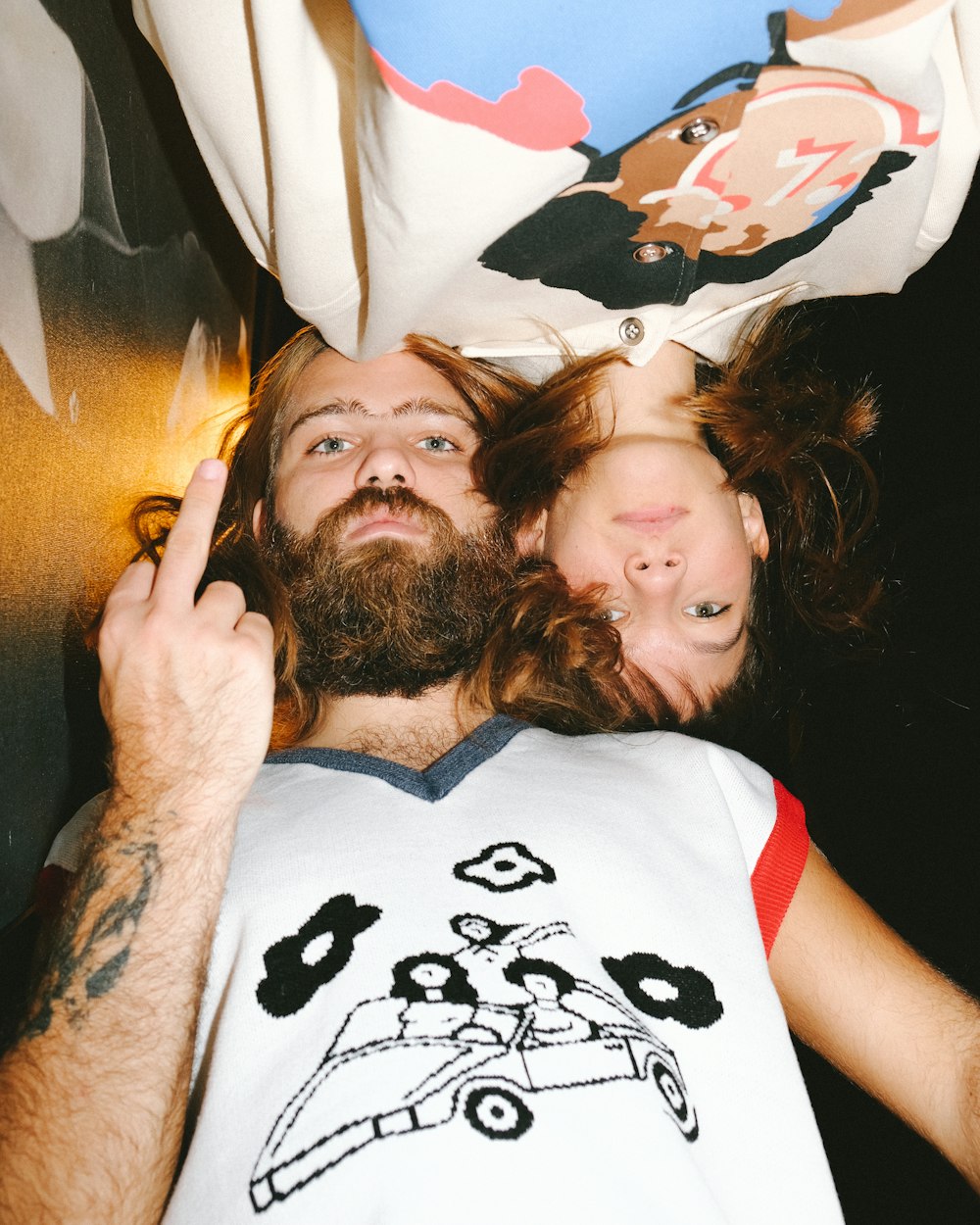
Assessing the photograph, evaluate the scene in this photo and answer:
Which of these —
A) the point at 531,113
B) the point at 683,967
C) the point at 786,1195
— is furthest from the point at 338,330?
the point at 786,1195

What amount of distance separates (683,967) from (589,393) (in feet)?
2.62

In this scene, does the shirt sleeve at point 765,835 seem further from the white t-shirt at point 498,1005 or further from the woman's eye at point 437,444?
the woman's eye at point 437,444

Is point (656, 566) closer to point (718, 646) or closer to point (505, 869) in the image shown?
point (718, 646)

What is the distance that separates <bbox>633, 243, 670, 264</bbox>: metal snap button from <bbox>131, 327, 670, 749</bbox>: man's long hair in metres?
0.39

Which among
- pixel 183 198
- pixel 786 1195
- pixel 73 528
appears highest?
pixel 183 198

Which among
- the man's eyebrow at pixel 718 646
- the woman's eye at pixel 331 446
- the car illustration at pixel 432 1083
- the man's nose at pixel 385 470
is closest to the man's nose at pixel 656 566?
the man's eyebrow at pixel 718 646

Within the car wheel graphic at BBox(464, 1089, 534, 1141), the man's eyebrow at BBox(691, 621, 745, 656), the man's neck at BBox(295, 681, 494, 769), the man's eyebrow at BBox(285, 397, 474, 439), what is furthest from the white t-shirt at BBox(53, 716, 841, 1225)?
the man's eyebrow at BBox(285, 397, 474, 439)

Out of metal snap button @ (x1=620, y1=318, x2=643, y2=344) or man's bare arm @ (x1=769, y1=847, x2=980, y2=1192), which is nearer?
man's bare arm @ (x1=769, y1=847, x2=980, y2=1192)

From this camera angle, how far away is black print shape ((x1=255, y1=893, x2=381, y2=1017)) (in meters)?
0.90

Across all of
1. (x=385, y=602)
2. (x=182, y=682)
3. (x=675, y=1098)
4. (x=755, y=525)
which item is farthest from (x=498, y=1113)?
(x=755, y=525)

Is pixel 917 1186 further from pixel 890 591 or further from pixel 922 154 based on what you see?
pixel 922 154

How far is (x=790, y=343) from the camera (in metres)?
1.50

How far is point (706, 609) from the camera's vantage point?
1.48m

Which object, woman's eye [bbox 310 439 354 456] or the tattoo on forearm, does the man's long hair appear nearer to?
woman's eye [bbox 310 439 354 456]
